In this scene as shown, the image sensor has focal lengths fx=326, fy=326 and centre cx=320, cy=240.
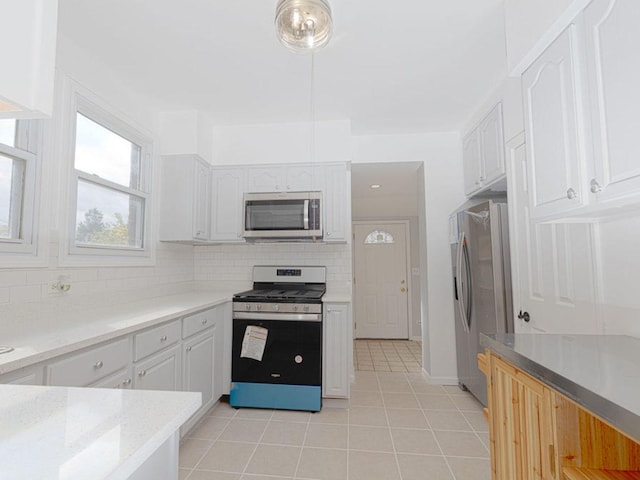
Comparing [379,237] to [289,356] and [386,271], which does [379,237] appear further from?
[289,356]

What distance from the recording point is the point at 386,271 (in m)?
5.49

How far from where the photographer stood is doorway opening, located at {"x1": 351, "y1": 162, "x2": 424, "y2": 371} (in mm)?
5301

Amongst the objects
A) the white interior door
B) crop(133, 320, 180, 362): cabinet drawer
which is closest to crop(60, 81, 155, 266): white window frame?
crop(133, 320, 180, 362): cabinet drawer

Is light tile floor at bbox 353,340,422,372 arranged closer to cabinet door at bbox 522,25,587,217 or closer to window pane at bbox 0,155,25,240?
cabinet door at bbox 522,25,587,217

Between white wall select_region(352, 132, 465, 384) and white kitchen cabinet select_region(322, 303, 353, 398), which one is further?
white wall select_region(352, 132, 465, 384)

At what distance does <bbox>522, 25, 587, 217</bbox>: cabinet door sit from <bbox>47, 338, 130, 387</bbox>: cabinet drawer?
81.0 inches

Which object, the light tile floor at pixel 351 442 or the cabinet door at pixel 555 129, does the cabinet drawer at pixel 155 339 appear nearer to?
the light tile floor at pixel 351 442

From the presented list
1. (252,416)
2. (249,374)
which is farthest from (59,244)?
(252,416)

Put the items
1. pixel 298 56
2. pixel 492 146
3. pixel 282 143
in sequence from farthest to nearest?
pixel 282 143
pixel 492 146
pixel 298 56

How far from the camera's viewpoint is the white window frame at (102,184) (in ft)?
6.56

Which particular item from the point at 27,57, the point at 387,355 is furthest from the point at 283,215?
the point at 387,355

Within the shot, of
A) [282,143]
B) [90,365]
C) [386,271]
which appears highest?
[282,143]

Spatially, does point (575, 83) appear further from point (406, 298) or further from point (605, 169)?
point (406, 298)

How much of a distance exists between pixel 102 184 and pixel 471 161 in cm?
307
